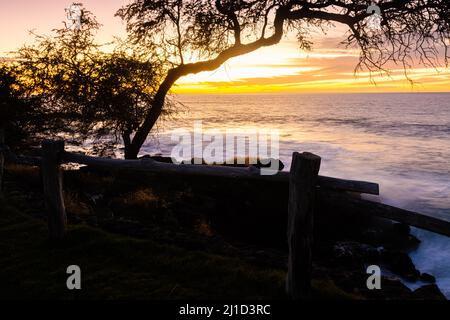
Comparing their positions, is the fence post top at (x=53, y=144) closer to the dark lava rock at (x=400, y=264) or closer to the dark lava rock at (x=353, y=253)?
the dark lava rock at (x=353, y=253)

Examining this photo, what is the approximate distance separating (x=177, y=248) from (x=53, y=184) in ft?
7.71

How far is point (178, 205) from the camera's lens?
1279 centimetres

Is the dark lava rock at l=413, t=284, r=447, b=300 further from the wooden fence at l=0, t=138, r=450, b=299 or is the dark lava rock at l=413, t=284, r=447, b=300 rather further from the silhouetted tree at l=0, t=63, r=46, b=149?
the silhouetted tree at l=0, t=63, r=46, b=149

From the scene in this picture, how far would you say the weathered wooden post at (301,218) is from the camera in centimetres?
468

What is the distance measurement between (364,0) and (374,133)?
55.7 metres

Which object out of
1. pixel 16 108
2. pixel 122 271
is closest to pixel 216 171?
pixel 122 271

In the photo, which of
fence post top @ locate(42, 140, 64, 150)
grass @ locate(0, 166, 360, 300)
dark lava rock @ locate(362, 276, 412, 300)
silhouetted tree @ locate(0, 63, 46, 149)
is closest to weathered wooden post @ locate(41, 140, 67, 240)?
fence post top @ locate(42, 140, 64, 150)

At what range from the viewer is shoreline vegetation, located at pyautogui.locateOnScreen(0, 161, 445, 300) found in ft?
17.9

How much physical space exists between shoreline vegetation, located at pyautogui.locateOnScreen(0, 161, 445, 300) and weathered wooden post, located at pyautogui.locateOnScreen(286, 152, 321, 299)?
393 millimetres

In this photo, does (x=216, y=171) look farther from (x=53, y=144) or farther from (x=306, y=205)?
(x=53, y=144)

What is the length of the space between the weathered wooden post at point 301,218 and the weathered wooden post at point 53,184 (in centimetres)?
402

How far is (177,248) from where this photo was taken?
673 cm
